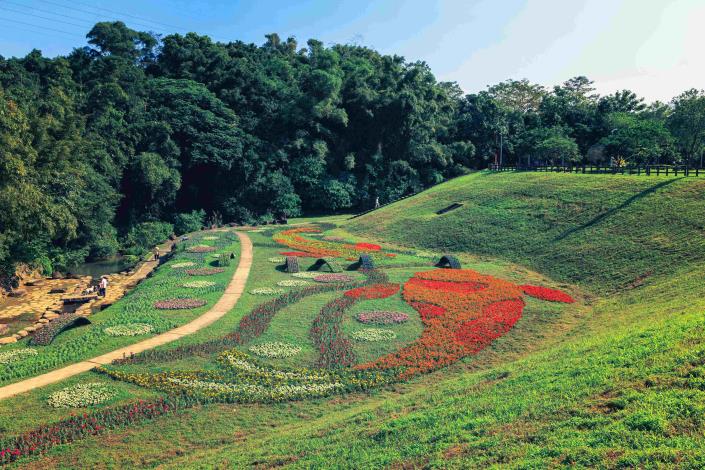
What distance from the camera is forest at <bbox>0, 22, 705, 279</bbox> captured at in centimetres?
5775

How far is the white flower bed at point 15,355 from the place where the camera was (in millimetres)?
19130

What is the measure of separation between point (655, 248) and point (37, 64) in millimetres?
69225

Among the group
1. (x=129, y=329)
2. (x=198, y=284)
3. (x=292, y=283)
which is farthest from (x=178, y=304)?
(x=292, y=283)

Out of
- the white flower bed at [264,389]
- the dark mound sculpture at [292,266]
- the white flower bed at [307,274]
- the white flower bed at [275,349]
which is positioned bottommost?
the white flower bed at [264,389]

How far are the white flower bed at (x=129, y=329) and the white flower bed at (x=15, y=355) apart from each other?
2.98 m

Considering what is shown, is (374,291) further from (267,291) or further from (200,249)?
(200,249)

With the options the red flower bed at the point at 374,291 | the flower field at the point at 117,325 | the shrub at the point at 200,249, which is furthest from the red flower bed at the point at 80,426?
the shrub at the point at 200,249

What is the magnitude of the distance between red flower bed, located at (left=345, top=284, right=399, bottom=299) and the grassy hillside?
38.1 feet

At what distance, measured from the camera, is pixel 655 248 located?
3084 cm

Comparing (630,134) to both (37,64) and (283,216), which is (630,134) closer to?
(283,216)

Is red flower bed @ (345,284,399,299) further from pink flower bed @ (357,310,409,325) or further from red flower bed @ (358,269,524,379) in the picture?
pink flower bed @ (357,310,409,325)

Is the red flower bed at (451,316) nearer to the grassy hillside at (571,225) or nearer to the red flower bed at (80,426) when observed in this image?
the grassy hillside at (571,225)

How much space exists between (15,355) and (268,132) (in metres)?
59.6

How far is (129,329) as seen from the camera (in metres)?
22.7
